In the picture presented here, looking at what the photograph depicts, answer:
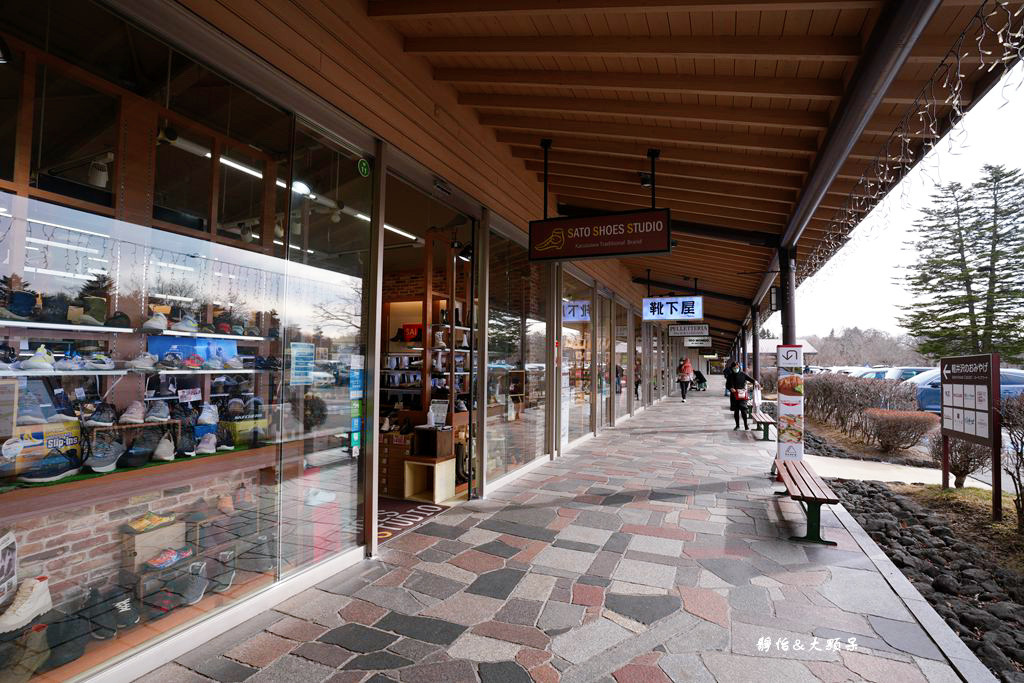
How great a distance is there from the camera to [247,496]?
2830mm

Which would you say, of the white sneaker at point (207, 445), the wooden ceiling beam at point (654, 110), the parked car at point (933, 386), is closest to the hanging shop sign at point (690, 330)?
the parked car at point (933, 386)

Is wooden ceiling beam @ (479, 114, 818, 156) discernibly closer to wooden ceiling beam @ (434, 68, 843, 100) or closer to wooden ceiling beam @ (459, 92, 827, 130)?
wooden ceiling beam @ (459, 92, 827, 130)

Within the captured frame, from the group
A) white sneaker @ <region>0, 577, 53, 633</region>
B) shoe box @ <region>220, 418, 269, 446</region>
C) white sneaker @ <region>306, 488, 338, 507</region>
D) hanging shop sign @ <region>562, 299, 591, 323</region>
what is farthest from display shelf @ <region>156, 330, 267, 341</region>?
hanging shop sign @ <region>562, 299, 591, 323</region>

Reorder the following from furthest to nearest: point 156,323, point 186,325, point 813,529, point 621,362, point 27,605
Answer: point 621,362, point 813,529, point 186,325, point 156,323, point 27,605

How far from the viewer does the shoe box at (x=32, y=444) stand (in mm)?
1947

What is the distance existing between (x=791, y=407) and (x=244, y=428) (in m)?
5.52

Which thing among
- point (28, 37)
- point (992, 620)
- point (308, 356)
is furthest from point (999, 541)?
point (28, 37)

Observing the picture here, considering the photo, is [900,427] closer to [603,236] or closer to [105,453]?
[603,236]

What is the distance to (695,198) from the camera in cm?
629

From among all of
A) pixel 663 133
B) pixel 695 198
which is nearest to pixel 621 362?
pixel 695 198

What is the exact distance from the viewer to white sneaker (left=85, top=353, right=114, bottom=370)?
2.24 m

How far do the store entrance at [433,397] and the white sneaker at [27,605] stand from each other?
7.67 feet

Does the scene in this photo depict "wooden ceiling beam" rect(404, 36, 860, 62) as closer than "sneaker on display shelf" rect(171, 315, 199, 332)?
No

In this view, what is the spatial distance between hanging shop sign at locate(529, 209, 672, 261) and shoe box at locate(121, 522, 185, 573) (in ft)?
11.9
